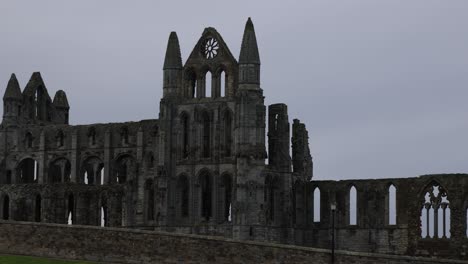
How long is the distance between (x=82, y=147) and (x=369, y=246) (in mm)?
31619

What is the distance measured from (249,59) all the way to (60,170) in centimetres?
2814

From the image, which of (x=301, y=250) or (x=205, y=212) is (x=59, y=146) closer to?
(x=205, y=212)

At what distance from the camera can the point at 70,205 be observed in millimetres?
106938

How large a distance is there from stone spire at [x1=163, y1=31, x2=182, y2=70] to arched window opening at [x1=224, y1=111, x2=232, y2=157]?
5914 millimetres

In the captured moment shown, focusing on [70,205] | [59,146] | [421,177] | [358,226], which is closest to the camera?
[421,177]

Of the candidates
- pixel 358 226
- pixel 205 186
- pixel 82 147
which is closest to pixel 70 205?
pixel 82 147

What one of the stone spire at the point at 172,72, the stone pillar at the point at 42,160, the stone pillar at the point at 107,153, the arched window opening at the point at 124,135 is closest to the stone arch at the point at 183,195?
the stone spire at the point at 172,72

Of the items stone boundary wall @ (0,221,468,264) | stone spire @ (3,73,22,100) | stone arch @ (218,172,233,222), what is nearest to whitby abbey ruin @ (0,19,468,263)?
stone arch @ (218,172,233,222)

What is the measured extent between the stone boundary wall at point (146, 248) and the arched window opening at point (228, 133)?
27.6m

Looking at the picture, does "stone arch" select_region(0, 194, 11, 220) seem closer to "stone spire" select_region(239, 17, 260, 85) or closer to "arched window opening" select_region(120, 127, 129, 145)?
"arched window opening" select_region(120, 127, 129, 145)

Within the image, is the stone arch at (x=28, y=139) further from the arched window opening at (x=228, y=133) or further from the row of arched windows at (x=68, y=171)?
the arched window opening at (x=228, y=133)

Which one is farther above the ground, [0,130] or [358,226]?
[0,130]

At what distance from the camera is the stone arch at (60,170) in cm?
11450

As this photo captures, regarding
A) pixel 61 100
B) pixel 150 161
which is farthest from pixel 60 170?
pixel 150 161
